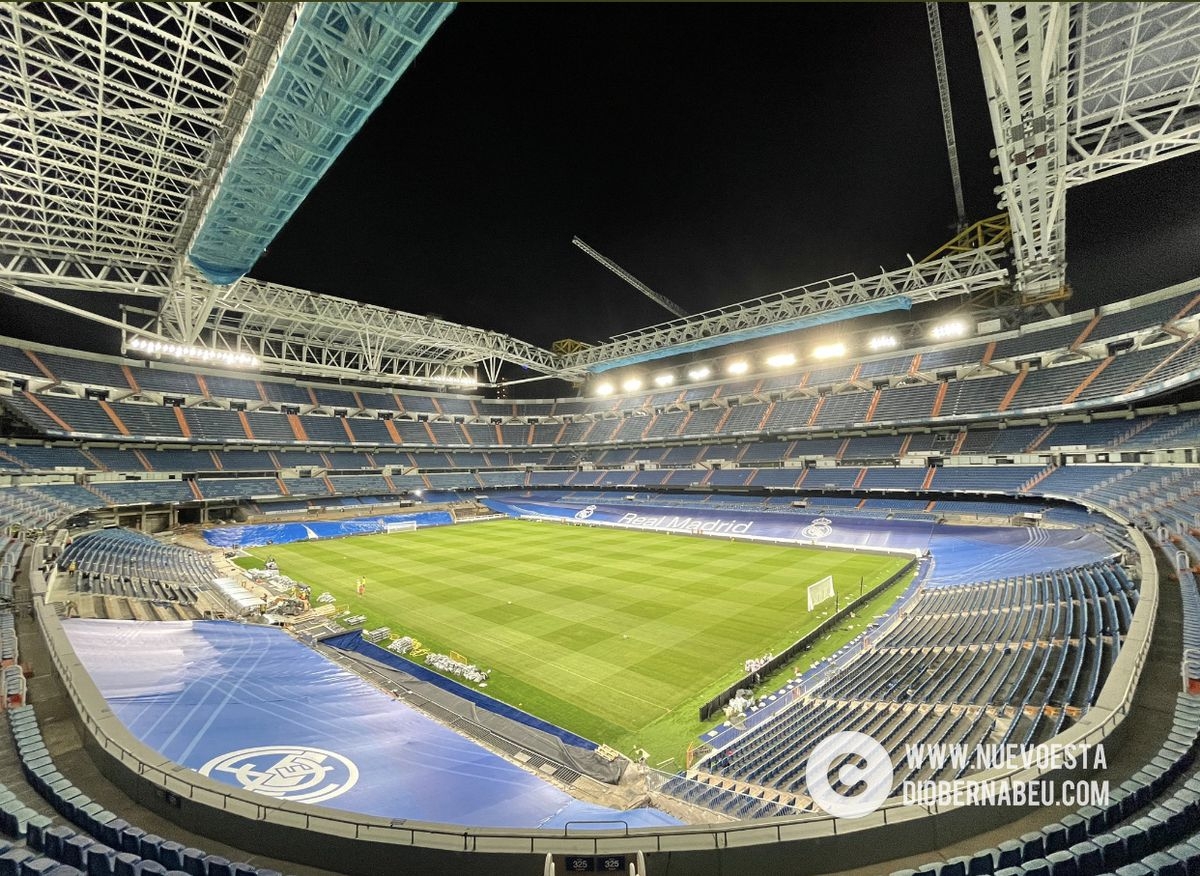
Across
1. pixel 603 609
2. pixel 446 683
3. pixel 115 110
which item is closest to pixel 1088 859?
pixel 446 683

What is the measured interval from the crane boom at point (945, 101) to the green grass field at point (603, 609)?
16798 mm

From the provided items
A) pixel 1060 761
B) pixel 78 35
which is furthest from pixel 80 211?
pixel 1060 761

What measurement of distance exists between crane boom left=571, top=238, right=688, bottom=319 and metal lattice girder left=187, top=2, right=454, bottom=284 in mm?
12455

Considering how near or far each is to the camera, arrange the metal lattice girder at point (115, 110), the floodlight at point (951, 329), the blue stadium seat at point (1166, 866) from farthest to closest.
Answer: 1. the floodlight at point (951, 329)
2. the metal lattice girder at point (115, 110)
3. the blue stadium seat at point (1166, 866)

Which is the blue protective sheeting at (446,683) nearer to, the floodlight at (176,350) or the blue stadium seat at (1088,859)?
the blue stadium seat at (1088,859)

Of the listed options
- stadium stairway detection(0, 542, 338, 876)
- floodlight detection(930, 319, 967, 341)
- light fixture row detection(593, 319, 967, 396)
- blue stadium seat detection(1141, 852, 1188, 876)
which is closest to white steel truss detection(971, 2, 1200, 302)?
blue stadium seat detection(1141, 852, 1188, 876)

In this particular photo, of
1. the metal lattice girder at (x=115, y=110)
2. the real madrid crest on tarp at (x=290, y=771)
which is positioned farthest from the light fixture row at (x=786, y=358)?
the real madrid crest on tarp at (x=290, y=771)

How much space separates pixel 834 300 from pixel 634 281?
11.1 m

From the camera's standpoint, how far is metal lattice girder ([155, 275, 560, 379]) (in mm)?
26906

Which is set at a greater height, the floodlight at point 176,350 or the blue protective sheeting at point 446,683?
the floodlight at point 176,350

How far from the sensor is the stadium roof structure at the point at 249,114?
12453mm

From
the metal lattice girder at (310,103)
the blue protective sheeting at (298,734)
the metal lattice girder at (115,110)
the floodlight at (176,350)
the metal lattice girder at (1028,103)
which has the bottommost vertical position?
the blue protective sheeting at (298,734)

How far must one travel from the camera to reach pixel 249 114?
14.7 metres

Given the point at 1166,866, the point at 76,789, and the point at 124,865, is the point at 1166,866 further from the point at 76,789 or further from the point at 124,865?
the point at 76,789
